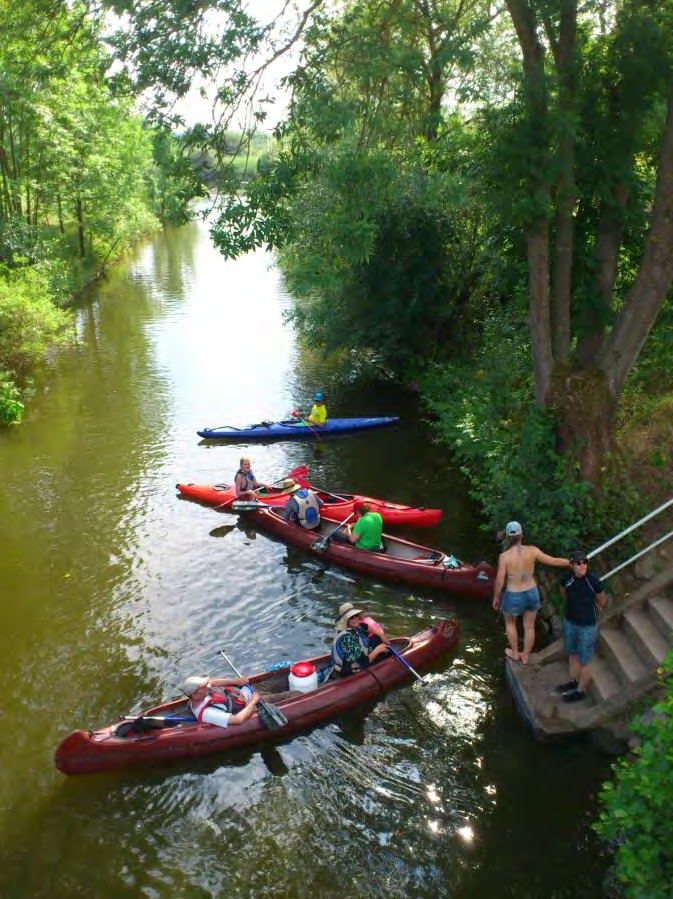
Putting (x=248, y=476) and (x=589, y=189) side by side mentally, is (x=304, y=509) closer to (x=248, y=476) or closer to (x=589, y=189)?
(x=248, y=476)

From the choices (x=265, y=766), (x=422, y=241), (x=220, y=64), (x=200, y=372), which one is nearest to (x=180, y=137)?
(x=220, y=64)

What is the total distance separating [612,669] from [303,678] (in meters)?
3.36

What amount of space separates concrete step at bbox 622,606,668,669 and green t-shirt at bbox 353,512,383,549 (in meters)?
4.26

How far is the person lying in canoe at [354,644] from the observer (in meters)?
8.22

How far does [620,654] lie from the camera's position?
7121mm

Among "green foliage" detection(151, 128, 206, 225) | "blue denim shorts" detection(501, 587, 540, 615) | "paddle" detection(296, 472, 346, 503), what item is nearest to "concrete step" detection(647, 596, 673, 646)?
"blue denim shorts" detection(501, 587, 540, 615)

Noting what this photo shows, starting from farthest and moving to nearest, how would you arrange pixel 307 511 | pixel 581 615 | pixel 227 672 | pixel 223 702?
pixel 307 511 → pixel 227 672 → pixel 223 702 → pixel 581 615

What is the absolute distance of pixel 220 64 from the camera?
7.77 meters

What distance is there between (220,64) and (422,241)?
971cm

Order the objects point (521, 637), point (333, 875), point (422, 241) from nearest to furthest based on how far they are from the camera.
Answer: point (333, 875) < point (521, 637) < point (422, 241)

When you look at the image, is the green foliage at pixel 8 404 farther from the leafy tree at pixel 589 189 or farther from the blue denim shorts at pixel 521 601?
the blue denim shorts at pixel 521 601

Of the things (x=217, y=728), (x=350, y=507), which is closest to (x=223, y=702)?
(x=217, y=728)

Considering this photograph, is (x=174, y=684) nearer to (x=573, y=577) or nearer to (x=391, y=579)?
(x=391, y=579)

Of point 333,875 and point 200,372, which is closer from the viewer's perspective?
point 333,875
